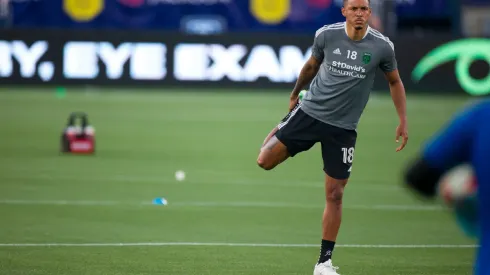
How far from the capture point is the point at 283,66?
32469mm

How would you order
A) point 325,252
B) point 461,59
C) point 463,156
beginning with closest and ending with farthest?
point 463,156
point 325,252
point 461,59

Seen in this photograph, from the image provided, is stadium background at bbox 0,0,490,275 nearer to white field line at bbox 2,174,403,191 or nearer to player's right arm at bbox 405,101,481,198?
white field line at bbox 2,174,403,191

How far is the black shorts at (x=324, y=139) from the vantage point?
9391mm

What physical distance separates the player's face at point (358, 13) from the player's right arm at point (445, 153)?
5.02m

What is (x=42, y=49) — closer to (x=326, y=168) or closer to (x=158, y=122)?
(x=158, y=122)

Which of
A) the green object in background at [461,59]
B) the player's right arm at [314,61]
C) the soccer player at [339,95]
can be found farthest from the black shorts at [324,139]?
the green object in background at [461,59]

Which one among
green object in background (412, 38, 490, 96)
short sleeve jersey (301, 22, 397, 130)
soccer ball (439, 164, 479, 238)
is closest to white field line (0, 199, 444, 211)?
short sleeve jersey (301, 22, 397, 130)

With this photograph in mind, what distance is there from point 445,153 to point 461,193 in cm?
17

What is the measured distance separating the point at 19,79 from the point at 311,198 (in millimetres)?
19344

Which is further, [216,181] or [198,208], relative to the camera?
[216,181]

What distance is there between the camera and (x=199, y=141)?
21.3 metres

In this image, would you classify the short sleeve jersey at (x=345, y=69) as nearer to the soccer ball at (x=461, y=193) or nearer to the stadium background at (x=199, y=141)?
the stadium background at (x=199, y=141)

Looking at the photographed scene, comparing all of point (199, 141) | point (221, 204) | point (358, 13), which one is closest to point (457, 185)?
point (358, 13)

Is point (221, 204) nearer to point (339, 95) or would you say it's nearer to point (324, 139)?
point (324, 139)
